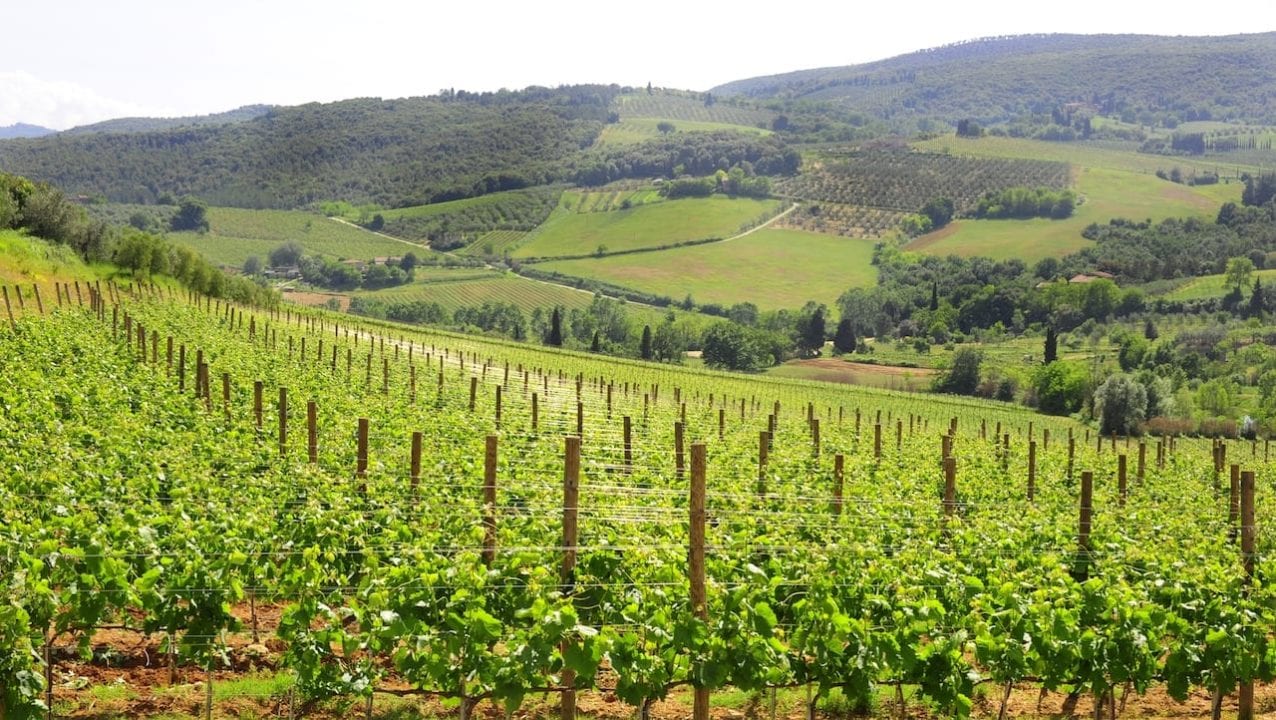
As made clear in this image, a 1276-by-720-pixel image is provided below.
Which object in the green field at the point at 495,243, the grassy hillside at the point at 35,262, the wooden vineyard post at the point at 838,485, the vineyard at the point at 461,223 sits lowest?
the wooden vineyard post at the point at 838,485

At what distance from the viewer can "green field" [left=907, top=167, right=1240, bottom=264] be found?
524 feet

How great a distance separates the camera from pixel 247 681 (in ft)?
33.8

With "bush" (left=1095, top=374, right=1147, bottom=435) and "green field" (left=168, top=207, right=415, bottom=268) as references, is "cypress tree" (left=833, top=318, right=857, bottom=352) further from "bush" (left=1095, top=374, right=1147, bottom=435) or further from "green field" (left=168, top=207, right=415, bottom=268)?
"green field" (left=168, top=207, right=415, bottom=268)

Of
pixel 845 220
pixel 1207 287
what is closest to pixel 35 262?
pixel 1207 287

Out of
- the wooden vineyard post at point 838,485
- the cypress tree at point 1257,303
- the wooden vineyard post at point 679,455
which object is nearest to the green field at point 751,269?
the cypress tree at point 1257,303

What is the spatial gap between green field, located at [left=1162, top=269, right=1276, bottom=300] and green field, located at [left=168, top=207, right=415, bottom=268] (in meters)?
103

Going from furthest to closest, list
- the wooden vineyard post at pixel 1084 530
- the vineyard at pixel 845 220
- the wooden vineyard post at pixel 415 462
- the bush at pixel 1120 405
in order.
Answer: the vineyard at pixel 845 220 < the bush at pixel 1120 405 < the wooden vineyard post at pixel 1084 530 < the wooden vineyard post at pixel 415 462

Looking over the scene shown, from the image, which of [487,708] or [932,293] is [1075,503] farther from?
[932,293]

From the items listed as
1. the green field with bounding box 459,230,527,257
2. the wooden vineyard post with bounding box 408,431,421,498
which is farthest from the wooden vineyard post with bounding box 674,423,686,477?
the green field with bounding box 459,230,527,257

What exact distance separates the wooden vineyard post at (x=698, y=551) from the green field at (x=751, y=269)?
135m

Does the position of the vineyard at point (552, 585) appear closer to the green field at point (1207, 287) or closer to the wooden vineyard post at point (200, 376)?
the wooden vineyard post at point (200, 376)

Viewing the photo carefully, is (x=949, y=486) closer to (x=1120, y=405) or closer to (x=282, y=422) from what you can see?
(x=282, y=422)

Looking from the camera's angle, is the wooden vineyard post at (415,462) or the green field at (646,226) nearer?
the wooden vineyard post at (415,462)

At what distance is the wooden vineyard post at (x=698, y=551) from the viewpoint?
27.9ft
